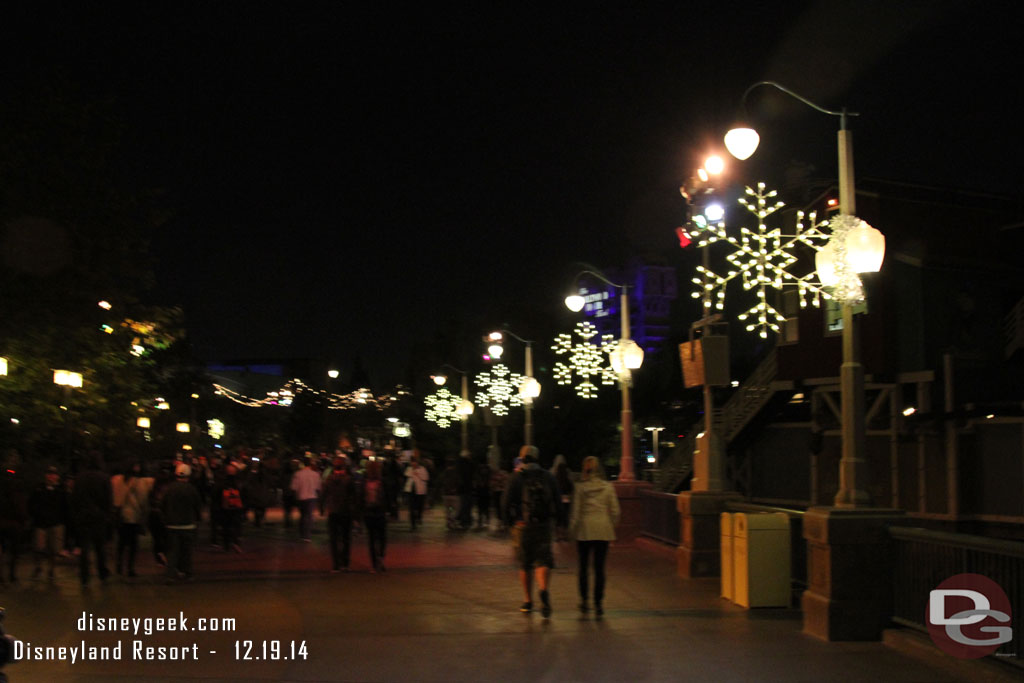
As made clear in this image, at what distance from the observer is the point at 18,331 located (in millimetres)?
19312

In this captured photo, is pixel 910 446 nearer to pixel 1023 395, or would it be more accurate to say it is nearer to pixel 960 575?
pixel 1023 395

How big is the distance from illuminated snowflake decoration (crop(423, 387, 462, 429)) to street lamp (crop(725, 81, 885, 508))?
3322 cm

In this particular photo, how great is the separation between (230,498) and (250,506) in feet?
20.2

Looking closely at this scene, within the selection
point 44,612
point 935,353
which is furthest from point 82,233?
point 935,353

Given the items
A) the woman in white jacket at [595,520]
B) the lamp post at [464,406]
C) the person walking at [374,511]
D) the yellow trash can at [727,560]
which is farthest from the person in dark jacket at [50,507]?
the lamp post at [464,406]

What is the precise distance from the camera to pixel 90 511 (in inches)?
573

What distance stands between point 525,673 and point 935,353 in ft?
75.0

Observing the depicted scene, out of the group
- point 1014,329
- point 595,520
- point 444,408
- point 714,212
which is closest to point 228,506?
point 595,520

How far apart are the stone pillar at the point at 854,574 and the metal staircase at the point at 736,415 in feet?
74.8

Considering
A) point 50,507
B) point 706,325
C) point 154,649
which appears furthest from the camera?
point 706,325

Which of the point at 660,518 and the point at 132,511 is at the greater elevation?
the point at 132,511

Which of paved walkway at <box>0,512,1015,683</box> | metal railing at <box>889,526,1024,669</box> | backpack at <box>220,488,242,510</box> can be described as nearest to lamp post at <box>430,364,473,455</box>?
backpack at <box>220,488,242,510</box>

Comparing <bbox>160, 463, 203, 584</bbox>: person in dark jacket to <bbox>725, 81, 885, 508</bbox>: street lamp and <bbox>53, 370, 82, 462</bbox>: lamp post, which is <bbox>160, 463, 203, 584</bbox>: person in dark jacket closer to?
<bbox>53, 370, 82, 462</bbox>: lamp post

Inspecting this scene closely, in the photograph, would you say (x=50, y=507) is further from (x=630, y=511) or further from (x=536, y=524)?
(x=630, y=511)
